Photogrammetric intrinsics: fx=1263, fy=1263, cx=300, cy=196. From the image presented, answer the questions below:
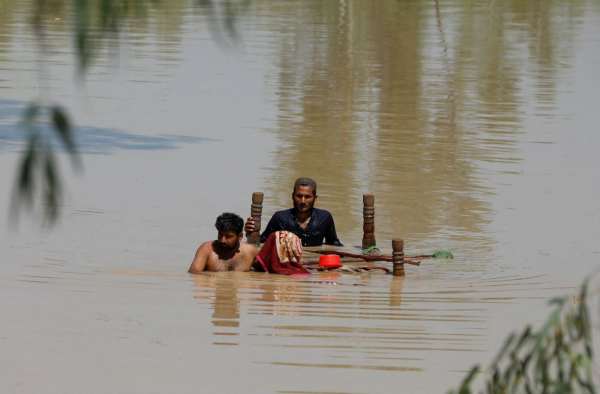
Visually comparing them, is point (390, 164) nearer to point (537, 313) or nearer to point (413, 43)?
point (537, 313)

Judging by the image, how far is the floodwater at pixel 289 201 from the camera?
315 inches

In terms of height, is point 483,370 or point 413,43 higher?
point 413,43

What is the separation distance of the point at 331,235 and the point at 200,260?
6.75 ft

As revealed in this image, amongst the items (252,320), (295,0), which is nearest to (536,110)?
(252,320)

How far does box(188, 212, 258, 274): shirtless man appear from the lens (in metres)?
11.0

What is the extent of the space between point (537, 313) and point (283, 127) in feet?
37.1

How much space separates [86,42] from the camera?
439cm

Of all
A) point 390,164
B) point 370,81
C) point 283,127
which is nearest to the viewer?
point 390,164

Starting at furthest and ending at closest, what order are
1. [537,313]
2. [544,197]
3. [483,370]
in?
[544,197], [537,313], [483,370]

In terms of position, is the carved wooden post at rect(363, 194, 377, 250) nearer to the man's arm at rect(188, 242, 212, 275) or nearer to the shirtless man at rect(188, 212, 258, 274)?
the shirtless man at rect(188, 212, 258, 274)

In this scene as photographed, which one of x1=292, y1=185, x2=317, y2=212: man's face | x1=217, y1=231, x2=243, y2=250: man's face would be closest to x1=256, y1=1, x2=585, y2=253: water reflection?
x1=292, y1=185, x2=317, y2=212: man's face

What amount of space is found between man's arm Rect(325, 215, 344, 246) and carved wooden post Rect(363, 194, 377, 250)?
0.31 m

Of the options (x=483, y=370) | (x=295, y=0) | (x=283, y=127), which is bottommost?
(x=483, y=370)

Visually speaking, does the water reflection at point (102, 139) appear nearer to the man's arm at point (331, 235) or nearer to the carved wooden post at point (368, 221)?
the man's arm at point (331, 235)
